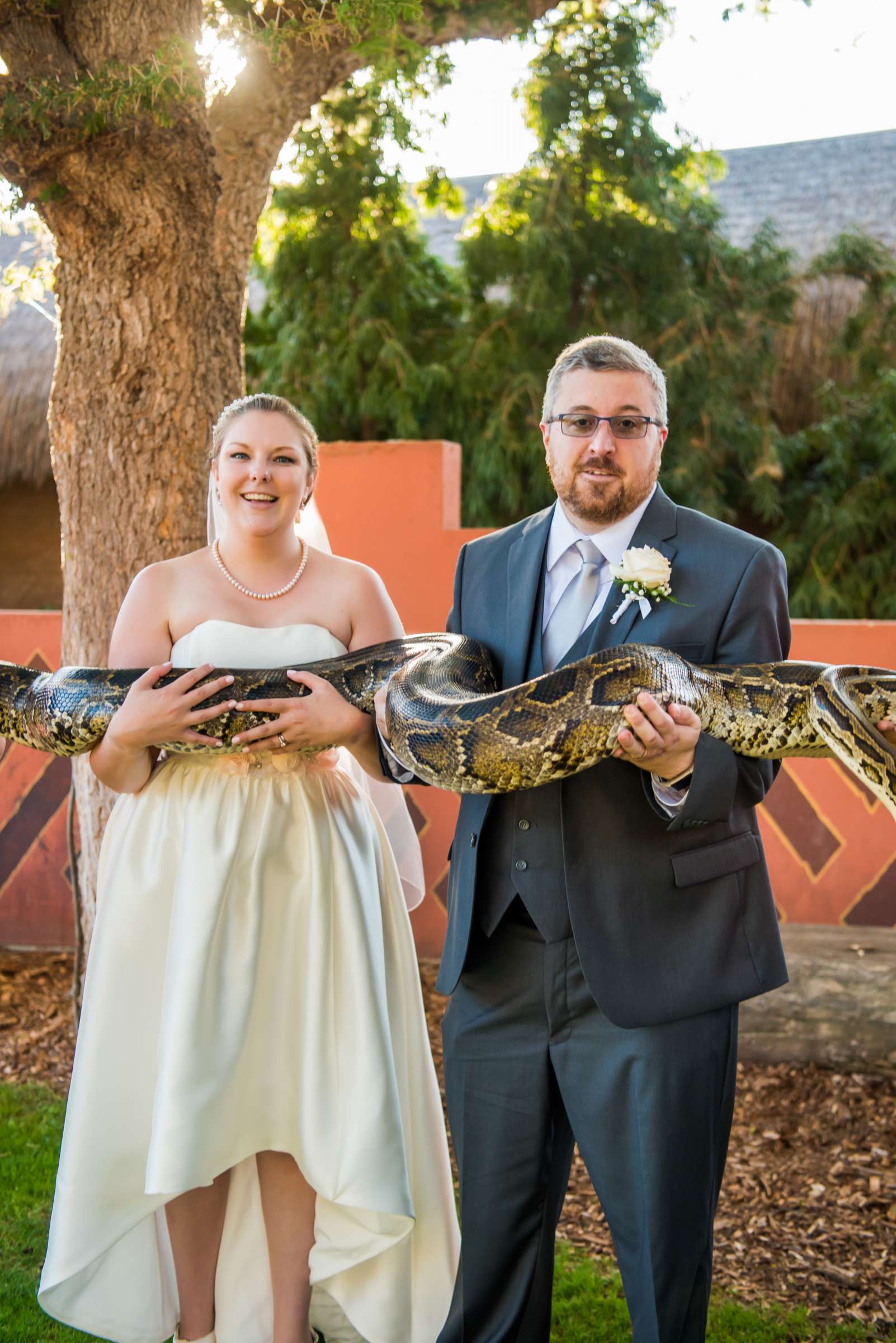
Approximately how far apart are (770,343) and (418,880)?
7.58 m

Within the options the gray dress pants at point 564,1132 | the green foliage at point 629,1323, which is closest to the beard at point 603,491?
the gray dress pants at point 564,1132

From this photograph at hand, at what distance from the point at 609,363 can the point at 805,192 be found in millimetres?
10726

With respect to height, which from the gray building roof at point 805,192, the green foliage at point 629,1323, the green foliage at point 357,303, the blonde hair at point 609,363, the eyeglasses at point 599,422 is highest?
the gray building roof at point 805,192

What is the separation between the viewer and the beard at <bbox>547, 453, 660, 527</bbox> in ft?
9.78

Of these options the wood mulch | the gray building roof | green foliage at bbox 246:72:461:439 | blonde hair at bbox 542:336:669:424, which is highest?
the gray building roof

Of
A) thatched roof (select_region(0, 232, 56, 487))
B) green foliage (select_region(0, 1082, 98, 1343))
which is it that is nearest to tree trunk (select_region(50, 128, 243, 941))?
green foliage (select_region(0, 1082, 98, 1343))

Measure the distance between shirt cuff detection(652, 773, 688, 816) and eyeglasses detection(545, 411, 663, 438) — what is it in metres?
0.92

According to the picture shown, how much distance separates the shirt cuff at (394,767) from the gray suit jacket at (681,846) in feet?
1.08

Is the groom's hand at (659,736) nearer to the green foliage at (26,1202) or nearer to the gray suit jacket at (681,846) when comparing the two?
the gray suit jacket at (681,846)

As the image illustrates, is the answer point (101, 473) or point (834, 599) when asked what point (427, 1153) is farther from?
point (834, 599)

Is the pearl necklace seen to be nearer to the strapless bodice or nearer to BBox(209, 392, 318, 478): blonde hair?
the strapless bodice

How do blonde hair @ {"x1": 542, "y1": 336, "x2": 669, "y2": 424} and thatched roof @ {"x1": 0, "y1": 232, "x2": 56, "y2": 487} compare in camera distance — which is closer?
blonde hair @ {"x1": 542, "y1": 336, "x2": 669, "y2": 424}

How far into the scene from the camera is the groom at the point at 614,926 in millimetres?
2789

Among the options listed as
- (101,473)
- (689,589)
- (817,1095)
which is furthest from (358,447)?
(817,1095)
